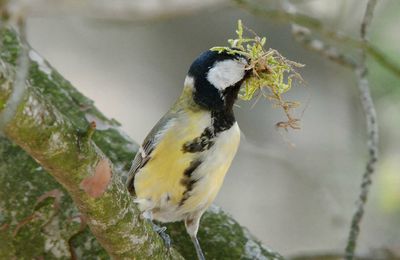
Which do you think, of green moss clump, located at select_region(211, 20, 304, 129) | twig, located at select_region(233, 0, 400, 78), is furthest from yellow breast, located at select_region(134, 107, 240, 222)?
twig, located at select_region(233, 0, 400, 78)

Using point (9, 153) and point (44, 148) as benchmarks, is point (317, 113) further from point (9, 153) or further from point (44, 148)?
point (44, 148)

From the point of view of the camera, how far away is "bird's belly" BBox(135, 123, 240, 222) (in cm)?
261

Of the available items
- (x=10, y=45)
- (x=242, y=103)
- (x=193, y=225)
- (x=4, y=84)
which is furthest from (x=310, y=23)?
(x=242, y=103)

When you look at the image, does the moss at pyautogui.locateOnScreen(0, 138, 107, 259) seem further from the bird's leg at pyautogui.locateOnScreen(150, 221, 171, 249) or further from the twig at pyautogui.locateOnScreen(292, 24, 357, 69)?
the twig at pyautogui.locateOnScreen(292, 24, 357, 69)

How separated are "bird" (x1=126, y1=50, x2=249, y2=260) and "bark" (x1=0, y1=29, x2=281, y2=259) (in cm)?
11

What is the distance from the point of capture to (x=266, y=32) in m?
5.40

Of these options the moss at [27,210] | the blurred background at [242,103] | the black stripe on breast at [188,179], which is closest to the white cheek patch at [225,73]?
the black stripe on breast at [188,179]

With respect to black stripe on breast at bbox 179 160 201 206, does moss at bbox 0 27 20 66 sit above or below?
above

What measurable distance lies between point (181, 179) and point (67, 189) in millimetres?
776

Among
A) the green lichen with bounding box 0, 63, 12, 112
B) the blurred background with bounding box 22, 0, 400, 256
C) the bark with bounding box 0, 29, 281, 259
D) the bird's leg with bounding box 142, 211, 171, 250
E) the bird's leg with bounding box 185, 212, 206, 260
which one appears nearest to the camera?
the green lichen with bounding box 0, 63, 12, 112

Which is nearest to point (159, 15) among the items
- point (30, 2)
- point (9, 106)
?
point (30, 2)

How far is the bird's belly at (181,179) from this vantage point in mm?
2607

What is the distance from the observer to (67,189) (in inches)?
74.7

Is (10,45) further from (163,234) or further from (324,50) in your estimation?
(324,50)
